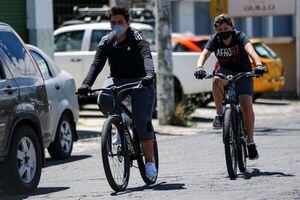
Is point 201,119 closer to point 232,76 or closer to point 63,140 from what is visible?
point 63,140

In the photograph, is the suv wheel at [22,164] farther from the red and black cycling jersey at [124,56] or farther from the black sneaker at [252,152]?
the black sneaker at [252,152]

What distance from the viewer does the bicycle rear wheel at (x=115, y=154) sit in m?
8.29

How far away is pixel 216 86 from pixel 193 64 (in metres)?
9.05

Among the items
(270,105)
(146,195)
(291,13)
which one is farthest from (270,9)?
(146,195)

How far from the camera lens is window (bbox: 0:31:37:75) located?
9.23m

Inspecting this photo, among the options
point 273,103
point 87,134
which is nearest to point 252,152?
point 87,134

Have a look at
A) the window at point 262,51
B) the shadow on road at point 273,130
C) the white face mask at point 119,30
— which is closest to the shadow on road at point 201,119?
the shadow on road at point 273,130

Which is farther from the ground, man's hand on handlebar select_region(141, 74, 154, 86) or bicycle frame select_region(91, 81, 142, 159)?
man's hand on handlebar select_region(141, 74, 154, 86)

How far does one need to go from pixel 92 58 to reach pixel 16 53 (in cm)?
903

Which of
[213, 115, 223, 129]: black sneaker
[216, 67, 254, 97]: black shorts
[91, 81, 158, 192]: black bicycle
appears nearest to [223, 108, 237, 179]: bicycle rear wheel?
[213, 115, 223, 129]: black sneaker

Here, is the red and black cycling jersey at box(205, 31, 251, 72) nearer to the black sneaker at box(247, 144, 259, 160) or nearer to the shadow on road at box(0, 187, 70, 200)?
the black sneaker at box(247, 144, 259, 160)

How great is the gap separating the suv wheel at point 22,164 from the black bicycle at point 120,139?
0.87m

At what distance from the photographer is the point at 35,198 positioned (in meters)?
A: 8.65

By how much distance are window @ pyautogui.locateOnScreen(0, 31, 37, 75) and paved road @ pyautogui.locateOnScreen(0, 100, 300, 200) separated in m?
1.28
